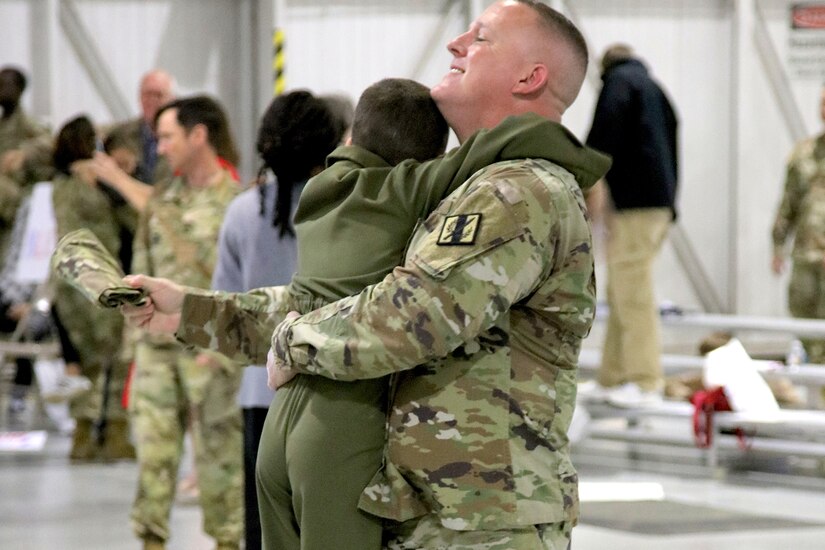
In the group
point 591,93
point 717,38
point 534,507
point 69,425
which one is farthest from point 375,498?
point 717,38

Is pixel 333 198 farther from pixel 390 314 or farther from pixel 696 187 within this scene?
pixel 696 187

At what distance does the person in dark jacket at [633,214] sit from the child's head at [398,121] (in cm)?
547

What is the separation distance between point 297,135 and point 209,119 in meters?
1.37

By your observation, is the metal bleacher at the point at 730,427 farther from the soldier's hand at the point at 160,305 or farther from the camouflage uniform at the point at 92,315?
the soldier's hand at the point at 160,305

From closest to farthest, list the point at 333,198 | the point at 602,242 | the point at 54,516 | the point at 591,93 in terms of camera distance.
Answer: the point at 333,198 < the point at 54,516 < the point at 602,242 < the point at 591,93

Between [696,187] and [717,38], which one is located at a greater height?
[717,38]

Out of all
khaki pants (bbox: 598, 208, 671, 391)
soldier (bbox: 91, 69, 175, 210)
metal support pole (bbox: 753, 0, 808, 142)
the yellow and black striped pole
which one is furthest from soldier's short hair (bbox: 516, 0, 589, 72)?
metal support pole (bbox: 753, 0, 808, 142)

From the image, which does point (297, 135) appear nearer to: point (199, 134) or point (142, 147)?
point (199, 134)

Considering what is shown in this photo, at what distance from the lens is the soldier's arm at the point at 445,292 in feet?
7.41

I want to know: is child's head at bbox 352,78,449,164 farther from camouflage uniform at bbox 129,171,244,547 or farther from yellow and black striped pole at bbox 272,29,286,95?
yellow and black striped pole at bbox 272,29,286,95

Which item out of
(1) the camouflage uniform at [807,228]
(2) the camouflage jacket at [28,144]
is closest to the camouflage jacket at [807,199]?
(1) the camouflage uniform at [807,228]

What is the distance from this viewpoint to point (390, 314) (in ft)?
7.44

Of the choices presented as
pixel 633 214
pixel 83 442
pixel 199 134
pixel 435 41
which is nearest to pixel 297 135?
pixel 199 134

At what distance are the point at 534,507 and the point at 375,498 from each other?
26 centimetres
